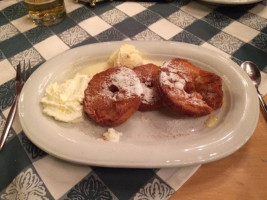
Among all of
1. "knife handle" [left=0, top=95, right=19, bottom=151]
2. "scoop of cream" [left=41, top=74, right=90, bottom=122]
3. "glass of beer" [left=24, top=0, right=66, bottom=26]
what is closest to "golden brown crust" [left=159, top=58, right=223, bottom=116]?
"scoop of cream" [left=41, top=74, right=90, bottom=122]

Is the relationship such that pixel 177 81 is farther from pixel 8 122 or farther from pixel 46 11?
pixel 46 11

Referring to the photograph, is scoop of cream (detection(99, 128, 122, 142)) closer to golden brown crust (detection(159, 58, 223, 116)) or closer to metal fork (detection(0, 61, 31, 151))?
golden brown crust (detection(159, 58, 223, 116))

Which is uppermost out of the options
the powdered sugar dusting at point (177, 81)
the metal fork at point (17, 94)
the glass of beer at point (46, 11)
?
the glass of beer at point (46, 11)

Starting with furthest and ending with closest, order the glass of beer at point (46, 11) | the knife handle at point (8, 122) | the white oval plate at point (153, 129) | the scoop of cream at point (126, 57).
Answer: the glass of beer at point (46, 11)
the scoop of cream at point (126, 57)
the knife handle at point (8, 122)
the white oval plate at point (153, 129)

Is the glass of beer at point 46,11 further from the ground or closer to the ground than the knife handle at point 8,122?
further from the ground

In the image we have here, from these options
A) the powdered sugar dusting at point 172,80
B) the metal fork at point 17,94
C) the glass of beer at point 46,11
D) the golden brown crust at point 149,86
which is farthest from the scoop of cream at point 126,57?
the glass of beer at point 46,11

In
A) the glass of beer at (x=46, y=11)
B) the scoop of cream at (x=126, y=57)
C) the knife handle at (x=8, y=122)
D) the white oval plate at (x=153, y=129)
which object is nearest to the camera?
the white oval plate at (x=153, y=129)

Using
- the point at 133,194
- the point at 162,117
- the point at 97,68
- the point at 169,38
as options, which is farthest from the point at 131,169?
the point at 169,38

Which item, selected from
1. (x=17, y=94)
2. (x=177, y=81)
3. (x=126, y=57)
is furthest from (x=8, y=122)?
(x=177, y=81)

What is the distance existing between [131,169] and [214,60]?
1.56 feet

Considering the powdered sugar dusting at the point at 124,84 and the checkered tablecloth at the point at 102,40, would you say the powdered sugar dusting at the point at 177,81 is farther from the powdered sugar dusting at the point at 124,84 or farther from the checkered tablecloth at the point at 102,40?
the checkered tablecloth at the point at 102,40

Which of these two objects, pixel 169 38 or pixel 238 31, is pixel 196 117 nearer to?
pixel 169 38

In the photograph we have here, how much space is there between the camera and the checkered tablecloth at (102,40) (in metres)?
0.66

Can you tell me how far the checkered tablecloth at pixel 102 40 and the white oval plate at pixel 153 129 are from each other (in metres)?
0.07
